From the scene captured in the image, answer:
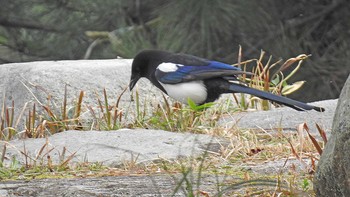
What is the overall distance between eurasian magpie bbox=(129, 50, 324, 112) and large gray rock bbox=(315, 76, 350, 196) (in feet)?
7.24

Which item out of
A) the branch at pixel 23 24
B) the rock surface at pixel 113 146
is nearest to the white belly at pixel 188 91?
the rock surface at pixel 113 146

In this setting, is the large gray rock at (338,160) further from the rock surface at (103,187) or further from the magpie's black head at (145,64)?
the magpie's black head at (145,64)

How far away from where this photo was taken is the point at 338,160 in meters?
2.41

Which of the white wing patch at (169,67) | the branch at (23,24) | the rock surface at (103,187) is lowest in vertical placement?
the rock surface at (103,187)

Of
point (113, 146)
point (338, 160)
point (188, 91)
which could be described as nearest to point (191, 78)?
point (188, 91)

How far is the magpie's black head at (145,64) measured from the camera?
4898 mm

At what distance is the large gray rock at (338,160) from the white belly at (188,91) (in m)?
2.25

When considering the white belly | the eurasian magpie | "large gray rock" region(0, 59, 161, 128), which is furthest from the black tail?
"large gray rock" region(0, 59, 161, 128)

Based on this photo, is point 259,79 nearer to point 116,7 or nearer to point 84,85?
point 84,85

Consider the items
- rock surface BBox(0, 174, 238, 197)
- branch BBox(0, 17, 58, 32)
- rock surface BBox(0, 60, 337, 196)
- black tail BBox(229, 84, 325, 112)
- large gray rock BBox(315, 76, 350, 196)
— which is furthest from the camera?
branch BBox(0, 17, 58, 32)

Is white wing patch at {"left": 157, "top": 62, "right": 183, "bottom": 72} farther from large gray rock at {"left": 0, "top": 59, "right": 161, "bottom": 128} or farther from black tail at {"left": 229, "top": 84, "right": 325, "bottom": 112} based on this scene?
black tail at {"left": 229, "top": 84, "right": 325, "bottom": 112}

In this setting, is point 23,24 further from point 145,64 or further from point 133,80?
point 133,80

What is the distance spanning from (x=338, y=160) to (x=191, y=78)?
8.09 feet

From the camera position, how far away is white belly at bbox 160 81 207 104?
15.7ft
